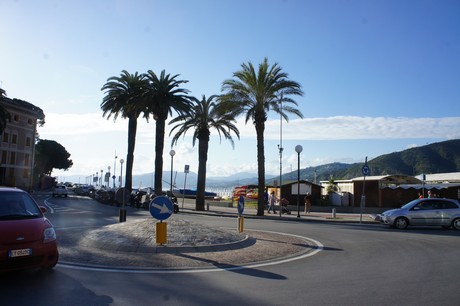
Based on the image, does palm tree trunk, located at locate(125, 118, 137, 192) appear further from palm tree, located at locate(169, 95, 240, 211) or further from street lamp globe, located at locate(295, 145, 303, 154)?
street lamp globe, located at locate(295, 145, 303, 154)

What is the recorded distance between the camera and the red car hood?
23.7 feet

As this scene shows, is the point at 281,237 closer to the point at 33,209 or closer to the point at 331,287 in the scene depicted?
the point at 331,287

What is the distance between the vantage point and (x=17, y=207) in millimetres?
8320

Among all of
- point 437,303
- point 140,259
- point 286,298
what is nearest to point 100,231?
point 140,259

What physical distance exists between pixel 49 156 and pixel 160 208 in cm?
9935

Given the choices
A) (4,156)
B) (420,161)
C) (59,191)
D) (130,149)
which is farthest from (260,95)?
(420,161)

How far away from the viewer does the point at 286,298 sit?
6.78m

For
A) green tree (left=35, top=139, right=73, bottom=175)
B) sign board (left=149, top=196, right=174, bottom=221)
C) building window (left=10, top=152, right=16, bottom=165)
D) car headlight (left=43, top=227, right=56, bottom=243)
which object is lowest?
car headlight (left=43, top=227, right=56, bottom=243)

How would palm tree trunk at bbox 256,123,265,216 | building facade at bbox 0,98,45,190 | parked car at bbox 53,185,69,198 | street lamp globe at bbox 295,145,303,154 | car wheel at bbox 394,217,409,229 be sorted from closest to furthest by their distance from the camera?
car wheel at bbox 394,217,409,229
palm tree trunk at bbox 256,123,265,216
street lamp globe at bbox 295,145,303,154
parked car at bbox 53,185,69,198
building facade at bbox 0,98,45,190

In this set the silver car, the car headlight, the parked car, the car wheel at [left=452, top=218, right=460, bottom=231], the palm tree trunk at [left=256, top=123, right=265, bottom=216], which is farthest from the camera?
the parked car

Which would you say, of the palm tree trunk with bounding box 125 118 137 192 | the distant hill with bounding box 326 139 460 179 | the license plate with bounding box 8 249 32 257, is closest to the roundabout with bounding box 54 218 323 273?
the license plate with bounding box 8 249 32 257

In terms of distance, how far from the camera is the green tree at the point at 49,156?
98.7 metres

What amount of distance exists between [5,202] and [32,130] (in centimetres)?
6945

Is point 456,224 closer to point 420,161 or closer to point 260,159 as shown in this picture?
A: point 260,159
